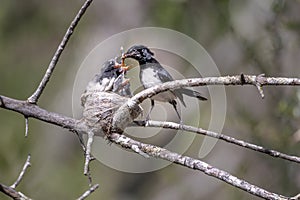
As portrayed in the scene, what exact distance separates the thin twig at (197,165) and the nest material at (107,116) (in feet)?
0.25

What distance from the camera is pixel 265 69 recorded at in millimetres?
4512

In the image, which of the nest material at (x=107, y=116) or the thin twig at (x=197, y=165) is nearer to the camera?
the thin twig at (x=197, y=165)

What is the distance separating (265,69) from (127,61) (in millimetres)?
1526

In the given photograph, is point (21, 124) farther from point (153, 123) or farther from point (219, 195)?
point (153, 123)

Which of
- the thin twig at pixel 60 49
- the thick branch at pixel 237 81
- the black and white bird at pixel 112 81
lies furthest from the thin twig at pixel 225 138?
the black and white bird at pixel 112 81

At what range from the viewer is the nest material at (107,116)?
2.44 meters

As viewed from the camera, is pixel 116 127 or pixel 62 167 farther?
pixel 62 167

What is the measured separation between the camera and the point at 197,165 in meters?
1.97

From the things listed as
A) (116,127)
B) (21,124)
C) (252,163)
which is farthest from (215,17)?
(116,127)

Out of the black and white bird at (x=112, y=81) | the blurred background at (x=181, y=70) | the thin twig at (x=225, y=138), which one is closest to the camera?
the thin twig at (x=225, y=138)

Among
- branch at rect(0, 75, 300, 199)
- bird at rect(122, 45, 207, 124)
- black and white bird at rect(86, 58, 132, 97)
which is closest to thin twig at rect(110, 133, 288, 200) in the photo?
branch at rect(0, 75, 300, 199)

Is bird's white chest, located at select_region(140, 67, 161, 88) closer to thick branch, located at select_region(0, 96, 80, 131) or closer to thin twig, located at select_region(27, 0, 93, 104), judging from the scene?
thick branch, located at select_region(0, 96, 80, 131)

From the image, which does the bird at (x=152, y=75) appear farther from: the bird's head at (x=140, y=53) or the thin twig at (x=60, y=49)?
the thin twig at (x=60, y=49)

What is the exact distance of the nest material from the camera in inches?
96.1
